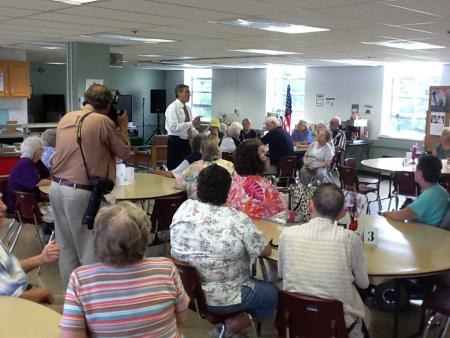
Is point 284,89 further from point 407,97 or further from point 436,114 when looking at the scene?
point 436,114

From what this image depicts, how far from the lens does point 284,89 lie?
1370cm

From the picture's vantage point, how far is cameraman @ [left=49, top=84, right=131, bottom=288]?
3.39 metres

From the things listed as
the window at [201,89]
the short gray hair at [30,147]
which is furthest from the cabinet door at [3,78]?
the window at [201,89]

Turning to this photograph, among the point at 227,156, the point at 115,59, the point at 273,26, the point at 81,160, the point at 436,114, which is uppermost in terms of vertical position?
the point at 273,26

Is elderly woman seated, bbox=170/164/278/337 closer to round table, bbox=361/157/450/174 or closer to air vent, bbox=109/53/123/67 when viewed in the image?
round table, bbox=361/157/450/174

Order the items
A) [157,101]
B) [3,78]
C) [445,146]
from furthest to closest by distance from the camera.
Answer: [157,101]
[3,78]
[445,146]

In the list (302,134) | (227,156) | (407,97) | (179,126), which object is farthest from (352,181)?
(407,97)

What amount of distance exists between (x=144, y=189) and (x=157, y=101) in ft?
40.0

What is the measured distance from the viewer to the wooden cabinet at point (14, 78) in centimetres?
911

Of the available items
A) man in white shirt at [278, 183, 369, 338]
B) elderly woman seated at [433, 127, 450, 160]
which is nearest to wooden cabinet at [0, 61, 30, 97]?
elderly woman seated at [433, 127, 450, 160]

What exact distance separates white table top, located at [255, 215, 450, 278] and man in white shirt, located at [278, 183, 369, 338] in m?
0.21

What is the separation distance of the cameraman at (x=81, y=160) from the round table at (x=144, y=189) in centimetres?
88

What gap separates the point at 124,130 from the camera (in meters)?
3.75

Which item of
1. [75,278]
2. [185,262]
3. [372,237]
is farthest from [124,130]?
[75,278]
